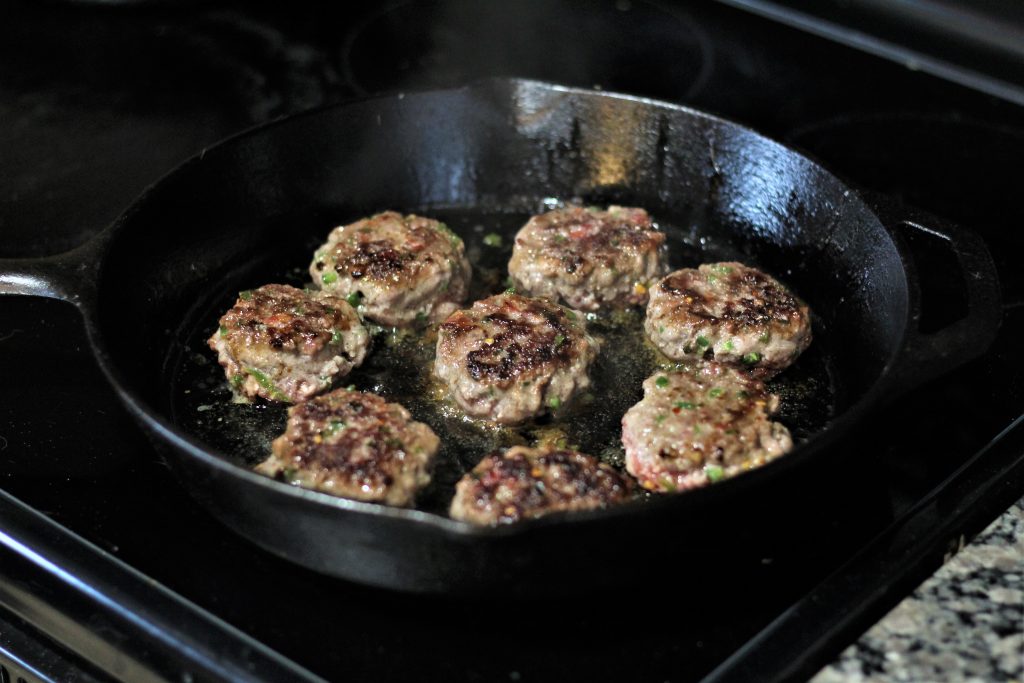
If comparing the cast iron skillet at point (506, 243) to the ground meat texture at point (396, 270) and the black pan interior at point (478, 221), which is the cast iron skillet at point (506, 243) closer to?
the black pan interior at point (478, 221)

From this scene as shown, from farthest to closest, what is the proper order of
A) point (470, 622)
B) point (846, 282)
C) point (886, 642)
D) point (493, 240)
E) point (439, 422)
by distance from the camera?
point (493, 240), point (846, 282), point (439, 422), point (470, 622), point (886, 642)

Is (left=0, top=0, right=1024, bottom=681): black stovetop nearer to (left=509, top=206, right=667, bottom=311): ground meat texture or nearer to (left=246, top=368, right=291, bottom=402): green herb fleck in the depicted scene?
(left=246, top=368, right=291, bottom=402): green herb fleck

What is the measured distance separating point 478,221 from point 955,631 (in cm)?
177

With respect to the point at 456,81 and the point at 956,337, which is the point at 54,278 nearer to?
the point at 956,337

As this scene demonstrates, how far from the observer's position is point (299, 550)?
202cm

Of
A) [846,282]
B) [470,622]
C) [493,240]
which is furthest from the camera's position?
[493,240]

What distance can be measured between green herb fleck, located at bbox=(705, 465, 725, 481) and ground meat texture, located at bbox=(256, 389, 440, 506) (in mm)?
575

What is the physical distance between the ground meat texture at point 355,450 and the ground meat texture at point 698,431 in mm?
448

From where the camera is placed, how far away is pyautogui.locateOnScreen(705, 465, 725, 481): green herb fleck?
2174mm

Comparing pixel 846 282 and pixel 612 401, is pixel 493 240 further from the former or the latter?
pixel 846 282

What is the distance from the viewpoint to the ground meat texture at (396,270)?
268cm

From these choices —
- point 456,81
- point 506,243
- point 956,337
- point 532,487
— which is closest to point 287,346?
point 532,487

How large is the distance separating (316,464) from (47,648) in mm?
660

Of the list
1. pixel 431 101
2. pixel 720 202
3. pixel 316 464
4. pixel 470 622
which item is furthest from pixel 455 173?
pixel 470 622
